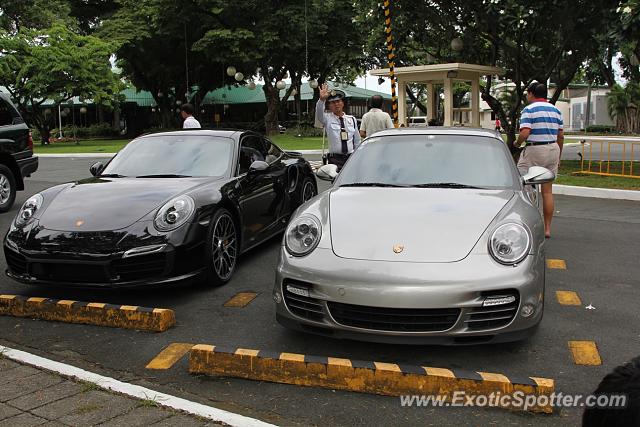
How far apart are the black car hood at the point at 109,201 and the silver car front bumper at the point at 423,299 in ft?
5.96

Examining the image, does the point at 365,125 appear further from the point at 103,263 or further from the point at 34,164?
the point at 34,164

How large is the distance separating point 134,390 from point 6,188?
721 centimetres

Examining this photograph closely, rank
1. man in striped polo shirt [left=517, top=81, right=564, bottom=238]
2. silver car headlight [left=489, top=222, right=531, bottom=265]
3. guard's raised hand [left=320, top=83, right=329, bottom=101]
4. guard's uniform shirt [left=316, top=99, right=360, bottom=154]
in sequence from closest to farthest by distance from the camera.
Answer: silver car headlight [left=489, top=222, right=531, bottom=265], man in striped polo shirt [left=517, top=81, right=564, bottom=238], guard's uniform shirt [left=316, top=99, right=360, bottom=154], guard's raised hand [left=320, top=83, right=329, bottom=101]

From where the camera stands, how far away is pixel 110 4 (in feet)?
140

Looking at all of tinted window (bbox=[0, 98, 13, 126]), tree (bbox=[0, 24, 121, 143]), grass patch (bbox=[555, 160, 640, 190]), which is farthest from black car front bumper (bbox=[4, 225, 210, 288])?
tree (bbox=[0, 24, 121, 143])

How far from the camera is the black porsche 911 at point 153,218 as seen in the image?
4508mm

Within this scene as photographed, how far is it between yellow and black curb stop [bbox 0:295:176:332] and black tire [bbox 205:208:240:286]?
0.76 metres

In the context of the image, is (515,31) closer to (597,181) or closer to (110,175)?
(597,181)

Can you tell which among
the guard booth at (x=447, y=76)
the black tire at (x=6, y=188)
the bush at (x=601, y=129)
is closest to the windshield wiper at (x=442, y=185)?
the black tire at (x=6, y=188)

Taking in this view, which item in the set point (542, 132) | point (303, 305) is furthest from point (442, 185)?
point (542, 132)

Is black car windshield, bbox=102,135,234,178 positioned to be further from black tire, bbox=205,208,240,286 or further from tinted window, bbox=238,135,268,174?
black tire, bbox=205,208,240,286

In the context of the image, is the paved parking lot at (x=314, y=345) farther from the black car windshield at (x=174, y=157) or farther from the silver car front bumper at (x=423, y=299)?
the black car windshield at (x=174, y=157)

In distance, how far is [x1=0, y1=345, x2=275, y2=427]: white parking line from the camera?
2926mm

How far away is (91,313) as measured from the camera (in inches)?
171
